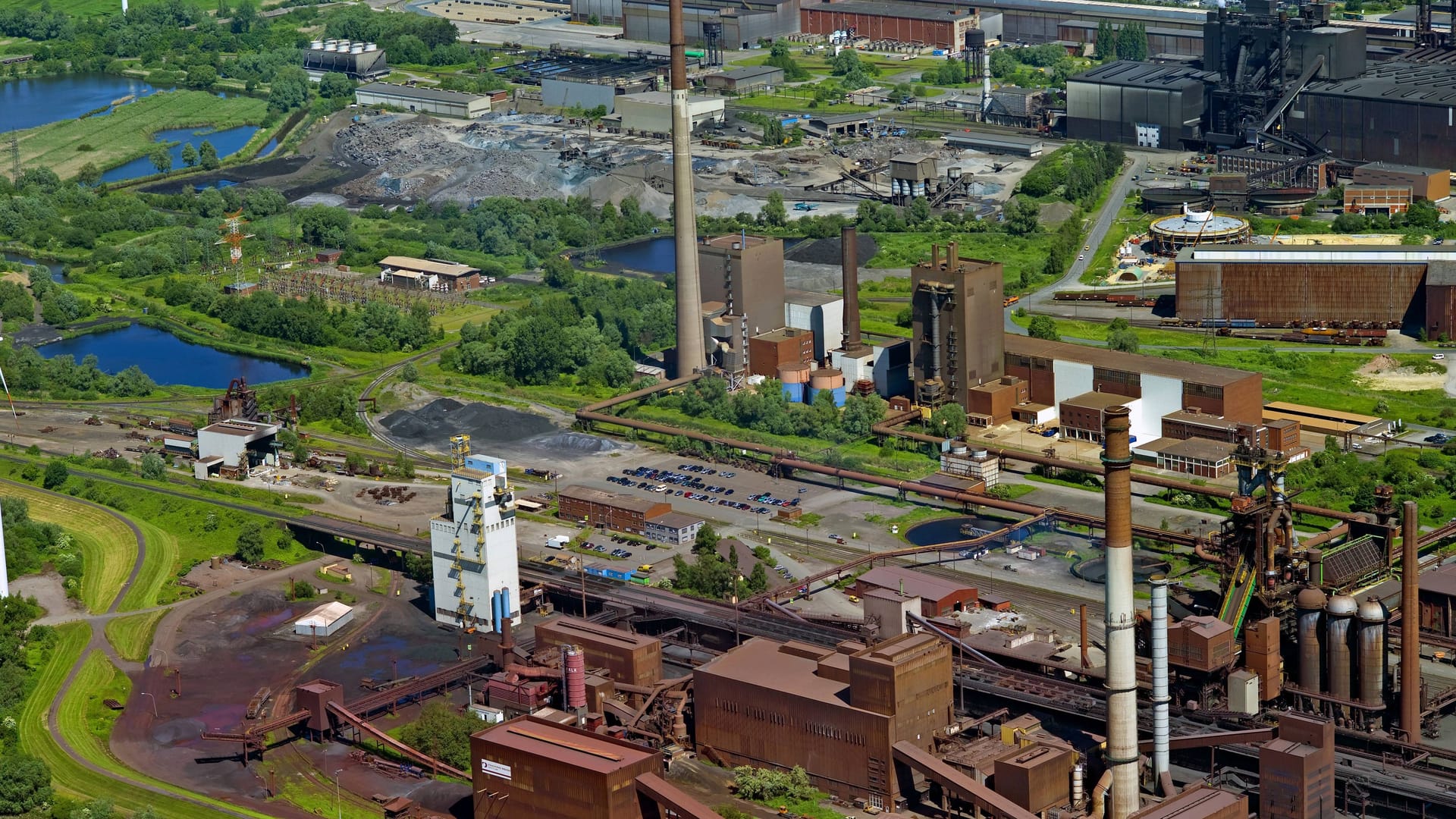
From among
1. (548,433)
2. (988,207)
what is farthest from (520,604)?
(988,207)

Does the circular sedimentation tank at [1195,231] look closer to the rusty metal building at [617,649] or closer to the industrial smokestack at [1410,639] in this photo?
the industrial smokestack at [1410,639]

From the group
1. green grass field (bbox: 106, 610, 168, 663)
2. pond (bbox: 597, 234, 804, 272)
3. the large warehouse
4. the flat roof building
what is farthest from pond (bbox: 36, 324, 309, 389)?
the flat roof building

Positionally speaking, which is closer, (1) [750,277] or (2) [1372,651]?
(2) [1372,651]

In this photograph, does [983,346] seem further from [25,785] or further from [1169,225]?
[25,785]

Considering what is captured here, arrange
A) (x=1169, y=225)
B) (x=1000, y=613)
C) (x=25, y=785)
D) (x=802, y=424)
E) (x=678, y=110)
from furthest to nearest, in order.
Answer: (x=1169, y=225) → (x=678, y=110) → (x=802, y=424) → (x=1000, y=613) → (x=25, y=785)

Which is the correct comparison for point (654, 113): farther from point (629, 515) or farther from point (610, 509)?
point (629, 515)

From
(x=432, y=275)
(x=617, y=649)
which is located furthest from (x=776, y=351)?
(x=617, y=649)

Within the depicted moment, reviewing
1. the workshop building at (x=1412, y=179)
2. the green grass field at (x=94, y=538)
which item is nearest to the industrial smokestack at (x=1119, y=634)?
the green grass field at (x=94, y=538)
